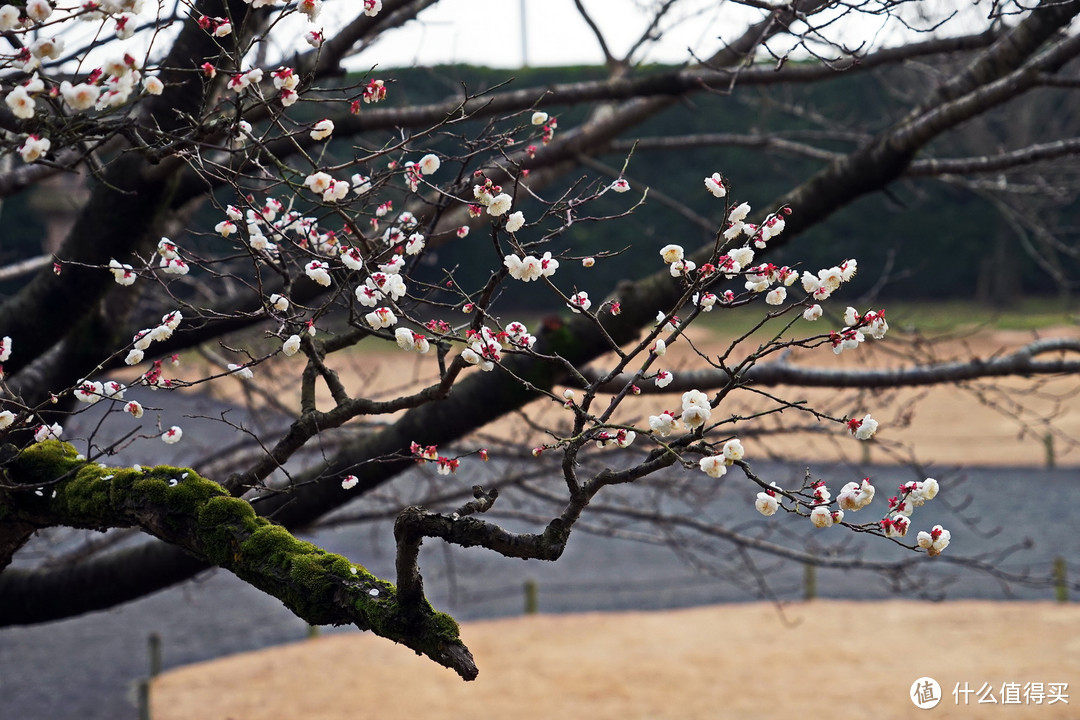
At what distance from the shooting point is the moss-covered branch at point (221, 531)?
7.28 ft

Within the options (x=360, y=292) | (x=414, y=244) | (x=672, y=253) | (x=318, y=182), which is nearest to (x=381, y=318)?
(x=360, y=292)

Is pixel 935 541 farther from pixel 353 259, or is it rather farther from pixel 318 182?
pixel 318 182

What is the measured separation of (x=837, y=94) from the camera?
18.2 meters

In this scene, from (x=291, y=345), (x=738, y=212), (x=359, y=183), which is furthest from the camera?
(x=359, y=183)

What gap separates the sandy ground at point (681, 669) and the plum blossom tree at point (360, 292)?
341 centimetres

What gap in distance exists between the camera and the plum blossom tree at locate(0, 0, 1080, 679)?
2135 mm

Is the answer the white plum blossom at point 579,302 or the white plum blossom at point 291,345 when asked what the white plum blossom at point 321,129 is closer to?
the white plum blossom at point 291,345

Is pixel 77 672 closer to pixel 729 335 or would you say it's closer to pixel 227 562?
pixel 227 562

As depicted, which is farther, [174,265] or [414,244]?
[414,244]

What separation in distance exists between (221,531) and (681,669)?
→ 6869mm

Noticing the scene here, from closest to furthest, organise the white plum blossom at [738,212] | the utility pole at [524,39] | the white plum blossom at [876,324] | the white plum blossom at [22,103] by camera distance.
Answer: the white plum blossom at [22,103] → the white plum blossom at [876,324] → the white plum blossom at [738,212] → the utility pole at [524,39]

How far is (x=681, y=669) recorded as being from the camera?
867 cm

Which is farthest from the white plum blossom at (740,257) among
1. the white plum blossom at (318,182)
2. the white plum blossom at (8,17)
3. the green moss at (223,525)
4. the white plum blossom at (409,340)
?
the white plum blossom at (8,17)

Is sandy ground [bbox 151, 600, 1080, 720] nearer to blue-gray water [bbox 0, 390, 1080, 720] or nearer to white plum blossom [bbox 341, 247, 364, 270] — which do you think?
blue-gray water [bbox 0, 390, 1080, 720]
